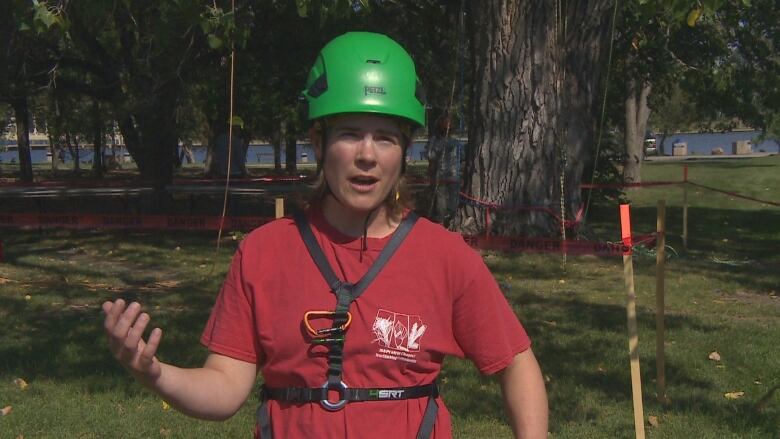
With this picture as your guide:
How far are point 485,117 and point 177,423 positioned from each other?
25.1ft

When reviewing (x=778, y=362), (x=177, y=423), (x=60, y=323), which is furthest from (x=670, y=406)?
(x=60, y=323)

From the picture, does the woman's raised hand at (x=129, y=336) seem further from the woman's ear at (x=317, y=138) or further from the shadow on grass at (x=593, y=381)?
the shadow on grass at (x=593, y=381)

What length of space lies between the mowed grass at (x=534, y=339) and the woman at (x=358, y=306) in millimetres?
3226

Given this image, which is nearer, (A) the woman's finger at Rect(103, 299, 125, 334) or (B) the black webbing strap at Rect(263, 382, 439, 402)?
(A) the woman's finger at Rect(103, 299, 125, 334)

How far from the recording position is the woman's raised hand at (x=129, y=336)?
1.77 m

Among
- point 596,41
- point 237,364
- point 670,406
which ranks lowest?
point 670,406

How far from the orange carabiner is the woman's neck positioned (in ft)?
0.76

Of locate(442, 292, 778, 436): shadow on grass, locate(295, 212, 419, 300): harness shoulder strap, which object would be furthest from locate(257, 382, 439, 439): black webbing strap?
locate(442, 292, 778, 436): shadow on grass

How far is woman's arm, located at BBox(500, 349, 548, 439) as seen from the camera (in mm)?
2076

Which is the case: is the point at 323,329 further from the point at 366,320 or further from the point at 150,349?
the point at 150,349

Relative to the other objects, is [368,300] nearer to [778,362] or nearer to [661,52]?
[778,362]

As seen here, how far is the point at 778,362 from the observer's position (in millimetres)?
6652

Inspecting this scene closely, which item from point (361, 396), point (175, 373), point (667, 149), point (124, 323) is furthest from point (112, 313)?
point (667, 149)

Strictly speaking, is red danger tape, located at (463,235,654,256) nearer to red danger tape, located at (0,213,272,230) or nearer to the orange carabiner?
red danger tape, located at (0,213,272,230)
